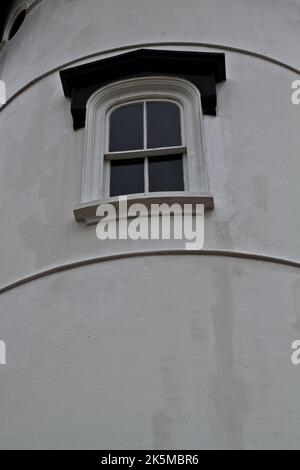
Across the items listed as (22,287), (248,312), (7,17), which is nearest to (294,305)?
(248,312)

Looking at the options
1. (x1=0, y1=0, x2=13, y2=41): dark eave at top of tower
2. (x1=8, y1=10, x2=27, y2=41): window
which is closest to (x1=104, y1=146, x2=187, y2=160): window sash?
(x1=8, y1=10, x2=27, y2=41): window

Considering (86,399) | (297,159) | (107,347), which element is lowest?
(86,399)

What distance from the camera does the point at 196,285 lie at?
682 centimetres

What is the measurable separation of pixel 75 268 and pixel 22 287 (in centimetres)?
52

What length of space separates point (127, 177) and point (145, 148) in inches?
15.0

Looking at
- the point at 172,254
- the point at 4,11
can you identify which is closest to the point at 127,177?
the point at 172,254

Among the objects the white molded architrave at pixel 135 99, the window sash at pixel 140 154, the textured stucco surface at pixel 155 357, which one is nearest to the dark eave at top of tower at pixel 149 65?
the white molded architrave at pixel 135 99

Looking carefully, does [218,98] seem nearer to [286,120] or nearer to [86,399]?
[286,120]

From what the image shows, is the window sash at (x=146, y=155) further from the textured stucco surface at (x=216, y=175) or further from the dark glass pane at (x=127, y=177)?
the textured stucco surface at (x=216, y=175)

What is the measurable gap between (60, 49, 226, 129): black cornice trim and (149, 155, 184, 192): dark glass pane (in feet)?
2.97

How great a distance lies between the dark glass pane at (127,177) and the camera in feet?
26.0

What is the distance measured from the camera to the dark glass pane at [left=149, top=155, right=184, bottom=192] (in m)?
7.87
